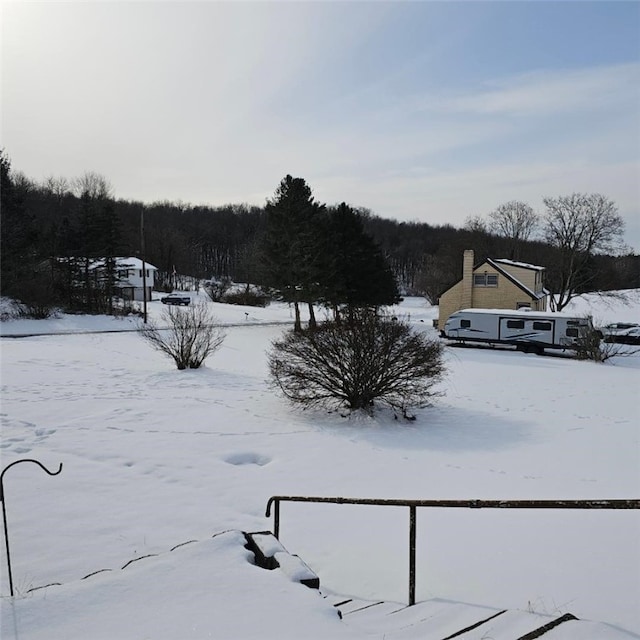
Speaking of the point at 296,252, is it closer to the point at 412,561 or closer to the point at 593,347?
the point at 593,347

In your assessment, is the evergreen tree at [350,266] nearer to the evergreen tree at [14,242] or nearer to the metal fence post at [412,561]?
the evergreen tree at [14,242]

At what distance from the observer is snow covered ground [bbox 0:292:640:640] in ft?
10.3

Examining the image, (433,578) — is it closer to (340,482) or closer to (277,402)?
(340,482)

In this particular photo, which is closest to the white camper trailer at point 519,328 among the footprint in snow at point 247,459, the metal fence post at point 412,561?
the footprint in snow at point 247,459

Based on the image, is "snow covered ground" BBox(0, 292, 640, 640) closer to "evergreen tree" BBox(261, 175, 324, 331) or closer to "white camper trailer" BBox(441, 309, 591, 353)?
"white camper trailer" BBox(441, 309, 591, 353)

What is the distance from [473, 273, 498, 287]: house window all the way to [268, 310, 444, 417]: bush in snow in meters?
25.1

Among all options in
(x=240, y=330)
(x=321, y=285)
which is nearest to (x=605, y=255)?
(x=321, y=285)

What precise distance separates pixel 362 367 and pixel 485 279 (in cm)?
2676

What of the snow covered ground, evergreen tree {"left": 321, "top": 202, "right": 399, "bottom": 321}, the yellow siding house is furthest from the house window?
the snow covered ground

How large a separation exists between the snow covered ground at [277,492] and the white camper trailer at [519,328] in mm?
11889

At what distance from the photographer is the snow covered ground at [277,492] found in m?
3.14

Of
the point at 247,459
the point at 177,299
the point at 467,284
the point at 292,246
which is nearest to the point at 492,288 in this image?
the point at 467,284

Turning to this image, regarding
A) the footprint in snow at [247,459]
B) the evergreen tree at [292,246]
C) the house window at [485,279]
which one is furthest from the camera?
the house window at [485,279]

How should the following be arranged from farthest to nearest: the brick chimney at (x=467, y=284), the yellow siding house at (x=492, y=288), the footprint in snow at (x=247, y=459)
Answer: the brick chimney at (x=467, y=284), the yellow siding house at (x=492, y=288), the footprint in snow at (x=247, y=459)
